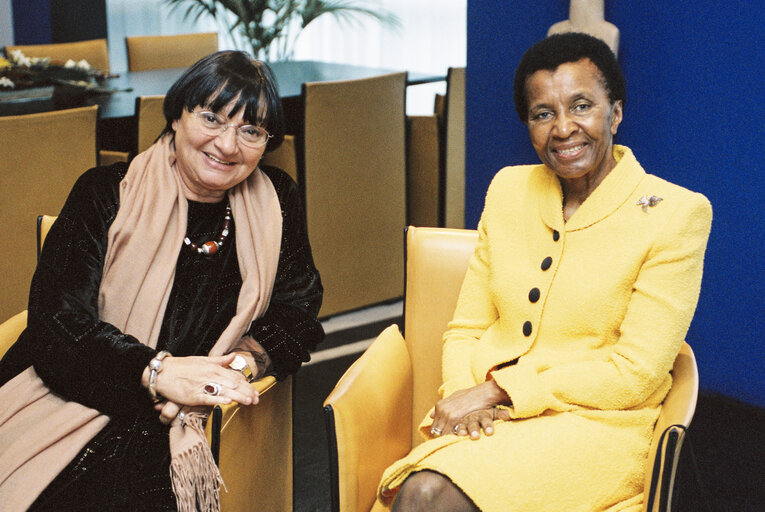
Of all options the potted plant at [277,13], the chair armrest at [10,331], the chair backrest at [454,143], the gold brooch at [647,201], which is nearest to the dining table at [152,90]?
the chair backrest at [454,143]

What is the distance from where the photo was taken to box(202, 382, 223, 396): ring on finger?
5.47 feet

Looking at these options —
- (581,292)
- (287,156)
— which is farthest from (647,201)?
(287,156)

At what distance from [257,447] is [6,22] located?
5.92 m

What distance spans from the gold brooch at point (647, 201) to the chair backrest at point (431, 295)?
1.46ft

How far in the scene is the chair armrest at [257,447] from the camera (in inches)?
65.2

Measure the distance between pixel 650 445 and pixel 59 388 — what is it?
3.95 feet

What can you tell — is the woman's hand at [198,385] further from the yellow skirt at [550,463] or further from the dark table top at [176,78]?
the dark table top at [176,78]

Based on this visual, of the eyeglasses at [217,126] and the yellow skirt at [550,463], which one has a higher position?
the eyeglasses at [217,126]

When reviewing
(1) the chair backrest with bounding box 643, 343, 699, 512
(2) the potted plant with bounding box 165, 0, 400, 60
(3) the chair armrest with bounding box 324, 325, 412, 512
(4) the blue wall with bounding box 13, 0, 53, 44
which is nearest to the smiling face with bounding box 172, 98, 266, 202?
(3) the chair armrest with bounding box 324, 325, 412, 512

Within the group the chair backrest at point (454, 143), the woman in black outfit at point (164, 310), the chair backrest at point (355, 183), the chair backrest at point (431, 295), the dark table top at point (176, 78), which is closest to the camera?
the woman in black outfit at point (164, 310)

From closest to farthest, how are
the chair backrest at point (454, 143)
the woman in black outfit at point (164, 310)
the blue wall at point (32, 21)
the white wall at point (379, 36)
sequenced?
the woman in black outfit at point (164, 310), the chair backrest at point (454, 143), the white wall at point (379, 36), the blue wall at point (32, 21)

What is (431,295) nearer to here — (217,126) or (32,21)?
(217,126)

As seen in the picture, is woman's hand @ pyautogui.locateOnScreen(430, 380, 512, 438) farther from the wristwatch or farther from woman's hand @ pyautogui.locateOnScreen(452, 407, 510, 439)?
the wristwatch

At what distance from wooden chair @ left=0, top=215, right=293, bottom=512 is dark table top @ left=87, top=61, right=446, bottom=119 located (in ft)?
6.47
